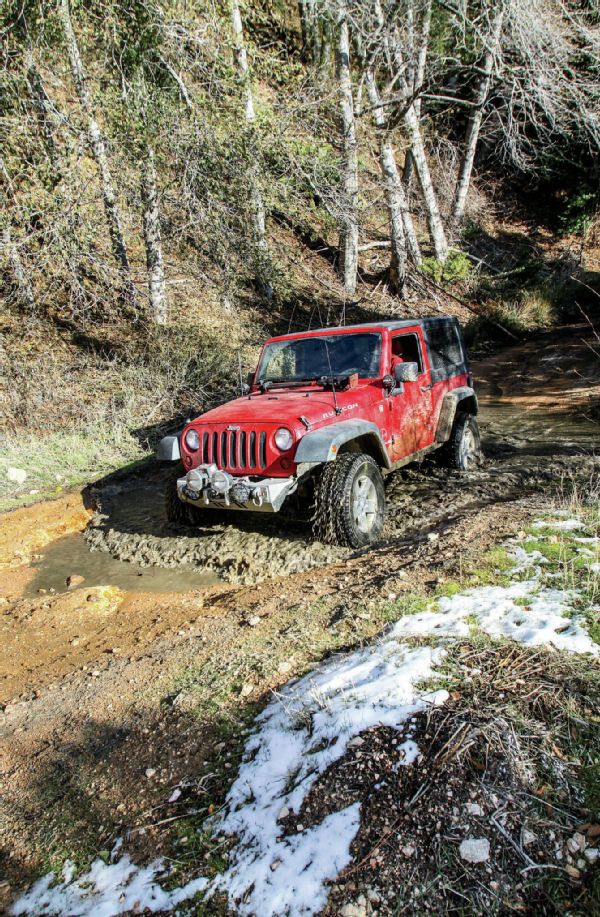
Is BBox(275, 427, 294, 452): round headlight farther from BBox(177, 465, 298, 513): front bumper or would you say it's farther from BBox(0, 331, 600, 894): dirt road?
BBox(0, 331, 600, 894): dirt road

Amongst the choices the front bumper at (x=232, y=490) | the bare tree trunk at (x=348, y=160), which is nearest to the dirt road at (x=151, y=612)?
the front bumper at (x=232, y=490)

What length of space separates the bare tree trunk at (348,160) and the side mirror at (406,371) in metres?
5.06

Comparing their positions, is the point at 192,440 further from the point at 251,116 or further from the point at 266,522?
the point at 251,116

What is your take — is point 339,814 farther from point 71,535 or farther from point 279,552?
point 71,535

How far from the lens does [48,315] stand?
12.0 meters

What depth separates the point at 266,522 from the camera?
5879mm

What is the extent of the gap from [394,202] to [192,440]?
1095 centimetres

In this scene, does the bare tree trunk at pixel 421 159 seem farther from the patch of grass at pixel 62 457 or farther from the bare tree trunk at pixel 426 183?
the patch of grass at pixel 62 457

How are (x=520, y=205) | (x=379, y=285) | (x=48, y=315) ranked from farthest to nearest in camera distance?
1. (x=520, y=205)
2. (x=379, y=285)
3. (x=48, y=315)

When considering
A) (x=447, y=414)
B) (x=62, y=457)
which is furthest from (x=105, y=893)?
(x=62, y=457)

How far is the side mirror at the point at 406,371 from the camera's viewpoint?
535cm

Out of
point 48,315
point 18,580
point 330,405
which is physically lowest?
point 18,580

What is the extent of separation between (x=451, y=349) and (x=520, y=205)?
67.2 feet

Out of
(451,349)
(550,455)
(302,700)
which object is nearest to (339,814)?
(302,700)
